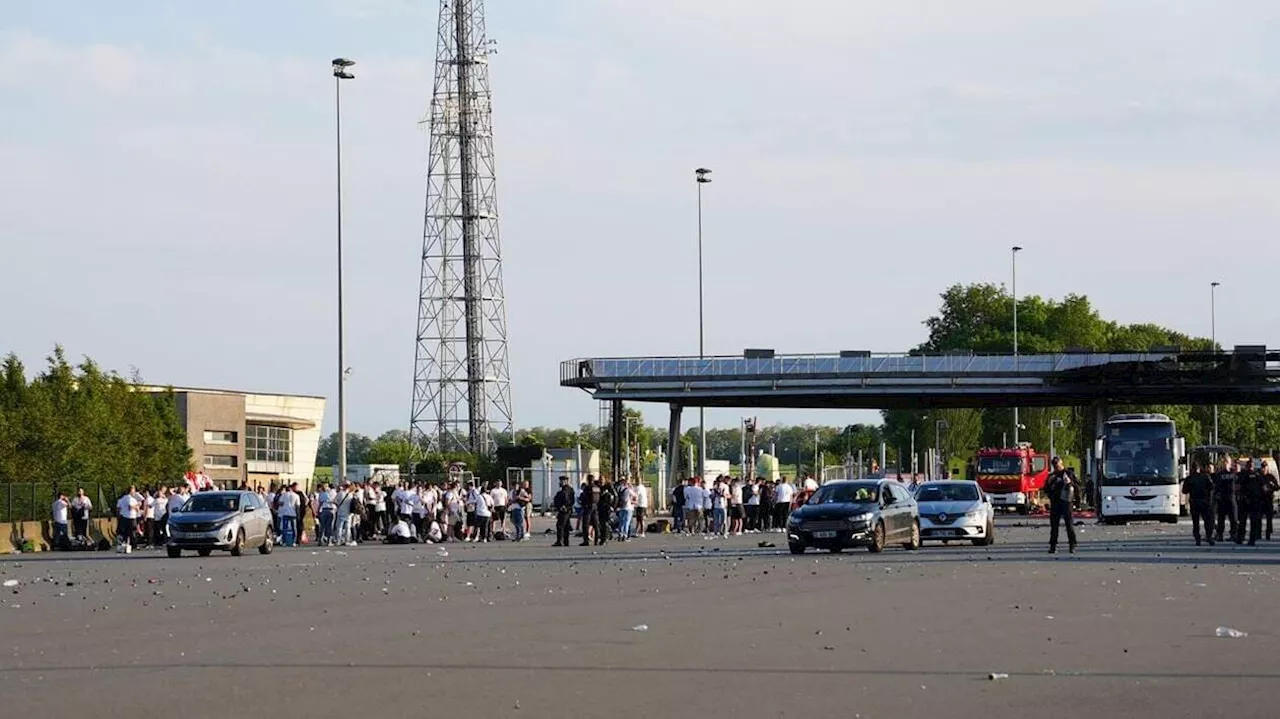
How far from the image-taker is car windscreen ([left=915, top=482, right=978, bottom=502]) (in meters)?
41.2

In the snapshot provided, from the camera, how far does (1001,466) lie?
82.7m

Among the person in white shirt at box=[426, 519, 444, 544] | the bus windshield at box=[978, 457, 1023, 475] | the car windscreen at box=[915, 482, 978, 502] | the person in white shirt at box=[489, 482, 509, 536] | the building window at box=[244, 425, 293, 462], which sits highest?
the building window at box=[244, 425, 293, 462]

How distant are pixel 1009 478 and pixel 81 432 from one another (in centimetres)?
3781

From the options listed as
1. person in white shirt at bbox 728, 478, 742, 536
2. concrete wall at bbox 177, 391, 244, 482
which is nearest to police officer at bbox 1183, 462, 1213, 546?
person in white shirt at bbox 728, 478, 742, 536

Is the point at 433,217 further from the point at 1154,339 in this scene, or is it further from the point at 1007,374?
the point at 1154,339

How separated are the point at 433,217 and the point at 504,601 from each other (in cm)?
8380

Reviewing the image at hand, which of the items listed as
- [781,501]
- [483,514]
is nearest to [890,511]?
[483,514]

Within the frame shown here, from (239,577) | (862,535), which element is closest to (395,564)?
(239,577)

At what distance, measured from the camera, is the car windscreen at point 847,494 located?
3828 centimetres

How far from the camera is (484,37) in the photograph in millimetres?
105500

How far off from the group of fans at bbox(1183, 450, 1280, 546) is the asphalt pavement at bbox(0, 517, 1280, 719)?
8.12m

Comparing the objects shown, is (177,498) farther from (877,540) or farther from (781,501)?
(781,501)

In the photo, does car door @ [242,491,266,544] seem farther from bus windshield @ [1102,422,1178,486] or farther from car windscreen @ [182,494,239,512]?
bus windshield @ [1102,422,1178,486]

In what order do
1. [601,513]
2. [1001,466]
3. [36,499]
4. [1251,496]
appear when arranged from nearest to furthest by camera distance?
[1251,496], [601,513], [36,499], [1001,466]
